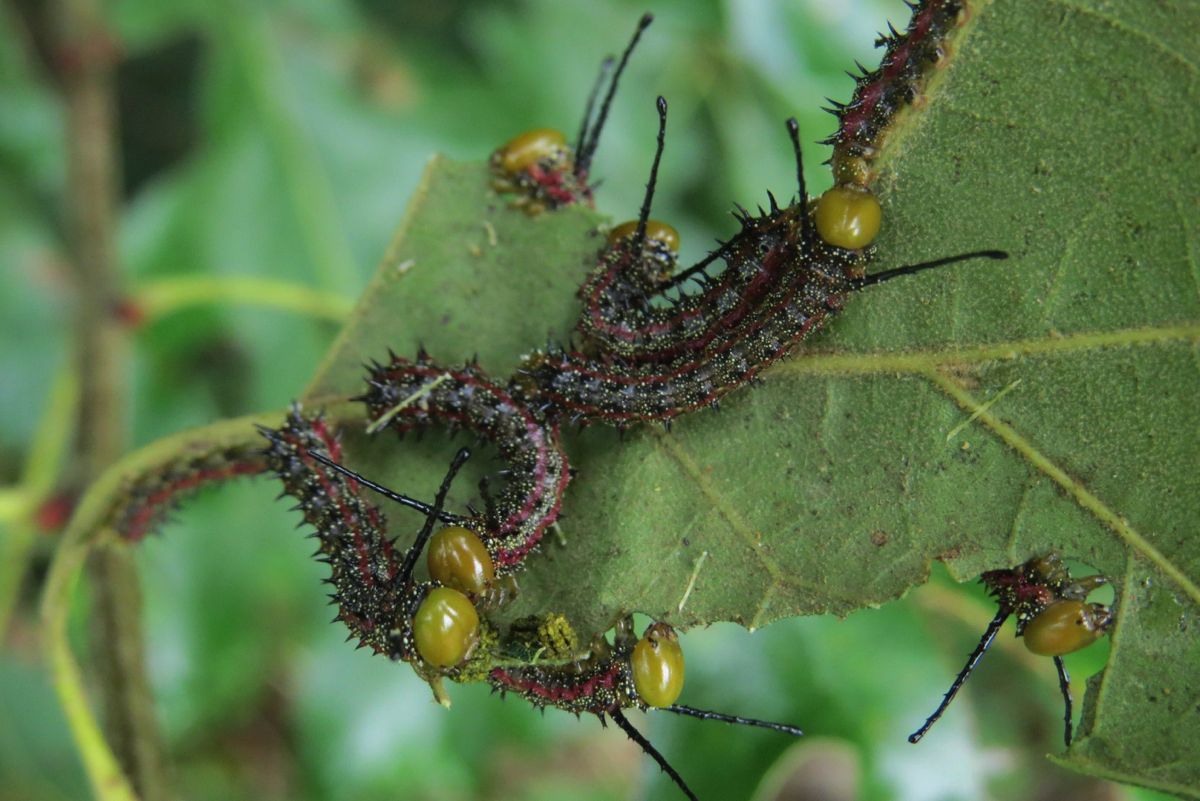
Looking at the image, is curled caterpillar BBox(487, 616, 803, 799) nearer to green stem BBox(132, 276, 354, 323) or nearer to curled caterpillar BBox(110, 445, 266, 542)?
curled caterpillar BBox(110, 445, 266, 542)

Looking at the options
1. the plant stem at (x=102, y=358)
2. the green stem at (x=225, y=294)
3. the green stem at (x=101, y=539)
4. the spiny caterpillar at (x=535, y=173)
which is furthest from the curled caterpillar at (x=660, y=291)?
the plant stem at (x=102, y=358)

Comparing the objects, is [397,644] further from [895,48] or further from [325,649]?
[325,649]

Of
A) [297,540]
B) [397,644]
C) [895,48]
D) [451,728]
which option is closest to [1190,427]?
[895,48]

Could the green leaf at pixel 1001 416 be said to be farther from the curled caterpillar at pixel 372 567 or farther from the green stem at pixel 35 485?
the green stem at pixel 35 485

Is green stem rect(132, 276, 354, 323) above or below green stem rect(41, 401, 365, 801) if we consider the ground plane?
above

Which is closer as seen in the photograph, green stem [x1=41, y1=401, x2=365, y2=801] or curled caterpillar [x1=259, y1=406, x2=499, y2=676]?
curled caterpillar [x1=259, y1=406, x2=499, y2=676]

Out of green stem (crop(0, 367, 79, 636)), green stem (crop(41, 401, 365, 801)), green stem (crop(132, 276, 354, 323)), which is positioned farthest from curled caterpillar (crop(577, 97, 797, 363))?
green stem (crop(0, 367, 79, 636))

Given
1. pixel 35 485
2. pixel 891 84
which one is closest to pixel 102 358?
pixel 35 485
